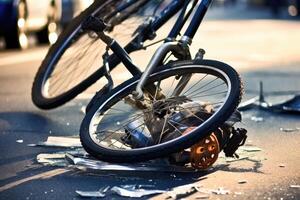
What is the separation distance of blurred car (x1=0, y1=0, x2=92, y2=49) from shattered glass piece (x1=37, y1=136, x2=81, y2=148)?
8.22m

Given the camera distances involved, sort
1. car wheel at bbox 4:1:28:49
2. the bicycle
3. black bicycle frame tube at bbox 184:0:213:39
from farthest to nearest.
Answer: car wheel at bbox 4:1:28:49, black bicycle frame tube at bbox 184:0:213:39, the bicycle

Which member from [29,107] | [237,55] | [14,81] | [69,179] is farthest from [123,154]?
[237,55]

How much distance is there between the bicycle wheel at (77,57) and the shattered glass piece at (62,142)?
96 cm

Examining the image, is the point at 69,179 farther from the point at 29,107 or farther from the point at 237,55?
the point at 237,55

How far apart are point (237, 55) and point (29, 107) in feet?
19.8

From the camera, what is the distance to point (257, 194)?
422 cm

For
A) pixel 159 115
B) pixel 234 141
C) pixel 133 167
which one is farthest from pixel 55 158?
pixel 234 141

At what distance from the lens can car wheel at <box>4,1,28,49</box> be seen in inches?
552

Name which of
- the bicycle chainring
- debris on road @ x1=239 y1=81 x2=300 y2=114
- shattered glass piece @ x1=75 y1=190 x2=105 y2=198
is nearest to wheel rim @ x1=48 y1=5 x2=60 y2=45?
debris on road @ x1=239 y1=81 x2=300 y2=114

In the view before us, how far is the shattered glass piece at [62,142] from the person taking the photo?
18.0 ft

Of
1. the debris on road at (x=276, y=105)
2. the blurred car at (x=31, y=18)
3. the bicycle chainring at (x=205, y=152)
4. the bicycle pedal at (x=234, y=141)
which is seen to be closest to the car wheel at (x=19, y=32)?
the blurred car at (x=31, y=18)

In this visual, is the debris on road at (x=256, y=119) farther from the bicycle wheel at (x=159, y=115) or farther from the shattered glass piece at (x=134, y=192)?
the shattered glass piece at (x=134, y=192)

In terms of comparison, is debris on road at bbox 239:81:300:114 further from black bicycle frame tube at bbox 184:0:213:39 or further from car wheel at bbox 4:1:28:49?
car wheel at bbox 4:1:28:49

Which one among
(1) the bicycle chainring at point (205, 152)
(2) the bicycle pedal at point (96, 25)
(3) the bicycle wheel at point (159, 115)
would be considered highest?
(2) the bicycle pedal at point (96, 25)
